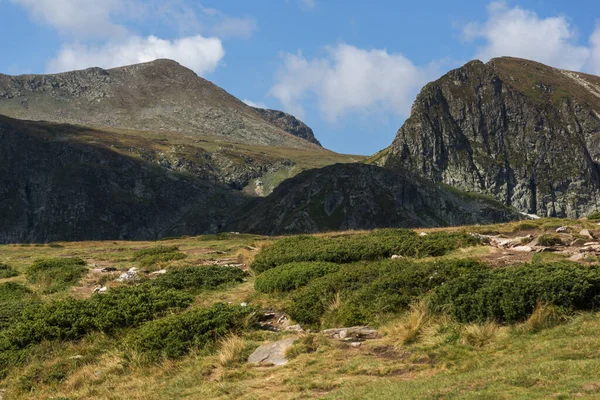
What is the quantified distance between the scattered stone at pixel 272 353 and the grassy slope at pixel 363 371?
391 mm

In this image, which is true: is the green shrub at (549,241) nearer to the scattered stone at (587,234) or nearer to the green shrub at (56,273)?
the scattered stone at (587,234)

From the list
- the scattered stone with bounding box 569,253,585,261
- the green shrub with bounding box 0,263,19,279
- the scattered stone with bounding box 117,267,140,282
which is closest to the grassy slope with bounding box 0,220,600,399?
the scattered stone with bounding box 569,253,585,261

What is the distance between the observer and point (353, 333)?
15.2 m

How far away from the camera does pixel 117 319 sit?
1847cm

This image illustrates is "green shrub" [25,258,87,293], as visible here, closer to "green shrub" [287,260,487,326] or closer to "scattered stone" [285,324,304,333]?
"green shrub" [287,260,487,326]

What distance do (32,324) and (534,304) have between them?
49.7 feet

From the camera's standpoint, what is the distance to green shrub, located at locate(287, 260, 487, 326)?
1664 cm

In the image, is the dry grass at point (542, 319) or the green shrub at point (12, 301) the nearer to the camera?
the dry grass at point (542, 319)

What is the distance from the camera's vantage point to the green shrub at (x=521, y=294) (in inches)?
544

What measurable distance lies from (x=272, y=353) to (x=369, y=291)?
13.9 ft

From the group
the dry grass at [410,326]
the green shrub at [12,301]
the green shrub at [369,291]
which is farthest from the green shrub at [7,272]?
the dry grass at [410,326]

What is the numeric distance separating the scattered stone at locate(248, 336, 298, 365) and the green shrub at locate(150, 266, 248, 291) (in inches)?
338

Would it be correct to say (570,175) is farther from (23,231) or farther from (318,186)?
(23,231)

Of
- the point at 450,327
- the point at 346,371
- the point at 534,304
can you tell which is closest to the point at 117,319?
the point at 346,371
